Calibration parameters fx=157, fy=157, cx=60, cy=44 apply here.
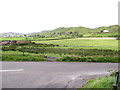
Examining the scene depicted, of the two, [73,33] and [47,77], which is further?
[73,33]

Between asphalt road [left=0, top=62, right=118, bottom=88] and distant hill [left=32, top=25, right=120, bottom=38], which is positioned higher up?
distant hill [left=32, top=25, right=120, bottom=38]

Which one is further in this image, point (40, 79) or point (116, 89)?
point (40, 79)

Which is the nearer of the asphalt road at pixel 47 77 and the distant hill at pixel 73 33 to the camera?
the asphalt road at pixel 47 77

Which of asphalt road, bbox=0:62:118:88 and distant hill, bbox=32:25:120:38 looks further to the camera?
distant hill, bbox=32:25:120:38

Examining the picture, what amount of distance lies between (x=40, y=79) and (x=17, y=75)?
1.45 m

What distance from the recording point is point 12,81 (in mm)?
7551

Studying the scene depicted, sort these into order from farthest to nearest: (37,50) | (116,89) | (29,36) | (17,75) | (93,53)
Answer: (29,36), (37,50), (93,53), (17,75), (116,89)

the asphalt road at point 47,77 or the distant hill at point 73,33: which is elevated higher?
the distant hill at point 73,33

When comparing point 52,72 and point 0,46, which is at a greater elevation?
point 0,46

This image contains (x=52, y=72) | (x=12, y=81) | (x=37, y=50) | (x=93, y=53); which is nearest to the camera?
(x=12, y=81)

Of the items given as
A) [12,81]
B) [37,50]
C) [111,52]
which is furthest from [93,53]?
[12,81]

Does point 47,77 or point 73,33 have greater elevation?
point 73,33

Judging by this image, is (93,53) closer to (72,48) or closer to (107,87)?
(72,48)

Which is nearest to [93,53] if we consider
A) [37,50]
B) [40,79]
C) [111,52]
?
[111,52]
